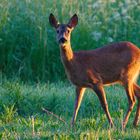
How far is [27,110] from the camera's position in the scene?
9.64 metres

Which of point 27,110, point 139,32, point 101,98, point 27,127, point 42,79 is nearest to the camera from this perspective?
point 27,127

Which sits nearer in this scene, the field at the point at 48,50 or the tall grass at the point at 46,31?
the field at the point at 48,50

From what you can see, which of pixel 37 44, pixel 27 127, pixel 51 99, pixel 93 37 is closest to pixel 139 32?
pixel 93 37

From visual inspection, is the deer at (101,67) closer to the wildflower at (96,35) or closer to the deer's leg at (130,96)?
the deer's leg at (130,96)

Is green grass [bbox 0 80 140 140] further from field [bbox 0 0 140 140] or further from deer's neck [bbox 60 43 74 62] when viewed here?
deer's neck [bbox 60 43 74 62]

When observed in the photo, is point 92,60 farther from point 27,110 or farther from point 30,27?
point 30,27

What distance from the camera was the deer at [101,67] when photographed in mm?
8961

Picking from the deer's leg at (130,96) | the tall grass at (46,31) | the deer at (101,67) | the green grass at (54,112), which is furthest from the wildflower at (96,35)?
the deer's leg at (130,96)

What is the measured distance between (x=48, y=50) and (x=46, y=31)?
1.39 feet

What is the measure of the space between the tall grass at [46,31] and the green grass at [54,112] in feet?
2.30

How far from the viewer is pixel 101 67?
9.27 m

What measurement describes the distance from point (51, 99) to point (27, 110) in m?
0.47

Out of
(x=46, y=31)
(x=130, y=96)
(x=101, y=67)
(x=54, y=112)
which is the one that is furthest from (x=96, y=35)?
(x=130, y=96)

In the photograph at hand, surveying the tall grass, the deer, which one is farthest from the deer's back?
the tall grass
